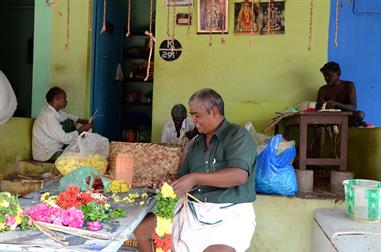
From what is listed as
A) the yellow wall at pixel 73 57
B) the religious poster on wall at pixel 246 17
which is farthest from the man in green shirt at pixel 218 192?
the yellow wall at pixel 73 57

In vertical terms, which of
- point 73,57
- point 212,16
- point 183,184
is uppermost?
point 212,16

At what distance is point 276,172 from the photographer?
3.21 metres

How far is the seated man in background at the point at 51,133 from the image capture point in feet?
14.8

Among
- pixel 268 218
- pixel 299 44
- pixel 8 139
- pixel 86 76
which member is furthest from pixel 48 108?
pixel 299 44

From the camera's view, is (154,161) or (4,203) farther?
(154,161)

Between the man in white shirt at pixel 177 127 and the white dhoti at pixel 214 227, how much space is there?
6.34 feet

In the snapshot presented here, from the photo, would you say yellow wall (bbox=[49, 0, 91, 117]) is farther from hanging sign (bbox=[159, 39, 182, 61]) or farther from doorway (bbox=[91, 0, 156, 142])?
hanging sign (bbox=[159, 39, 182, 61])

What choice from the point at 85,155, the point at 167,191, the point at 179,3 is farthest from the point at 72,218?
the point at 179,3

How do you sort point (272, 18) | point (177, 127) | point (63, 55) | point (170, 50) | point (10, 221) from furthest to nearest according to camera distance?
point (63, 55), point (170, 50), point (272, 18), point (177, 127), point (10, 221)

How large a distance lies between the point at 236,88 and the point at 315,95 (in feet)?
3.31

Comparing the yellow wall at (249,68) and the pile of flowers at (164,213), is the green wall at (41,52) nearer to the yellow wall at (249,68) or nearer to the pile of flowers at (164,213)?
the yellow wall at (249,68)

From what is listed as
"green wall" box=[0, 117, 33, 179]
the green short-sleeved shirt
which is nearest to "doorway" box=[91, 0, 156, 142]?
"green wall" box=[0, 117, 33, 179]

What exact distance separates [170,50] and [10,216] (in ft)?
12.6

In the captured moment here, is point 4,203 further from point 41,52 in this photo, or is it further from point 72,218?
point 41,52
